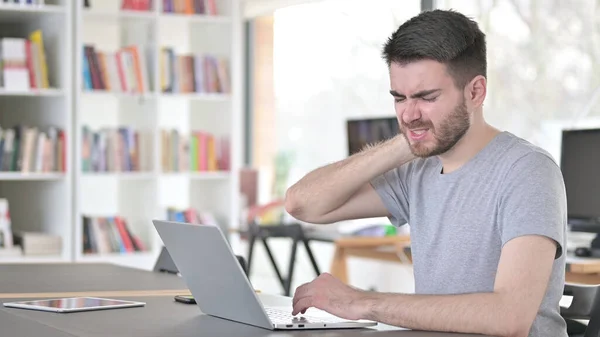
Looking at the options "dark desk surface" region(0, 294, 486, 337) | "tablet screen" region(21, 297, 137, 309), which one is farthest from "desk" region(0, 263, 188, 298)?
"dark desk surface" region(0, 294, 486, 337)

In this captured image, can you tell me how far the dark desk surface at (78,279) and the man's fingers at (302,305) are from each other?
0.65 m

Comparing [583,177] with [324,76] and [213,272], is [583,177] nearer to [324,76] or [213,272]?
[213,272]

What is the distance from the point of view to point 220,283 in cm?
195

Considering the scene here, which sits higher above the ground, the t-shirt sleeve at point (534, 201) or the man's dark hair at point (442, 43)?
the man's dark hair at point (442, 43)

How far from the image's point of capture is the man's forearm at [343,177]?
2.37m

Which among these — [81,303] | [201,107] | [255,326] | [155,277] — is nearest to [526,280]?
[255,326]

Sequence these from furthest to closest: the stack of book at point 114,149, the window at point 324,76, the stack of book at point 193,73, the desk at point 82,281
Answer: the window at point 324,76
the stack of book at point 193,73
the stack of book at point 114,149
the desk at point 82,281

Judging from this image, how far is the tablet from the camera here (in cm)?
211

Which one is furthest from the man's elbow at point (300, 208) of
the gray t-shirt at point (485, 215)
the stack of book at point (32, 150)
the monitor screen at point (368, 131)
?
the stack of book at point (32, 150)

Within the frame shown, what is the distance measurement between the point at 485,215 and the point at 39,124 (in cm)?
395

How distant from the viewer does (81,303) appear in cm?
219

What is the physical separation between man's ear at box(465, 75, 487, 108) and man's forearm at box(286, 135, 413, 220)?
0.22 meters

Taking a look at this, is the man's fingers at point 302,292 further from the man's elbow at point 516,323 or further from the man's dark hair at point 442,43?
the man's dark hair at point 442,43

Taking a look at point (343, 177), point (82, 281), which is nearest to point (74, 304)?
point (82, 281)
